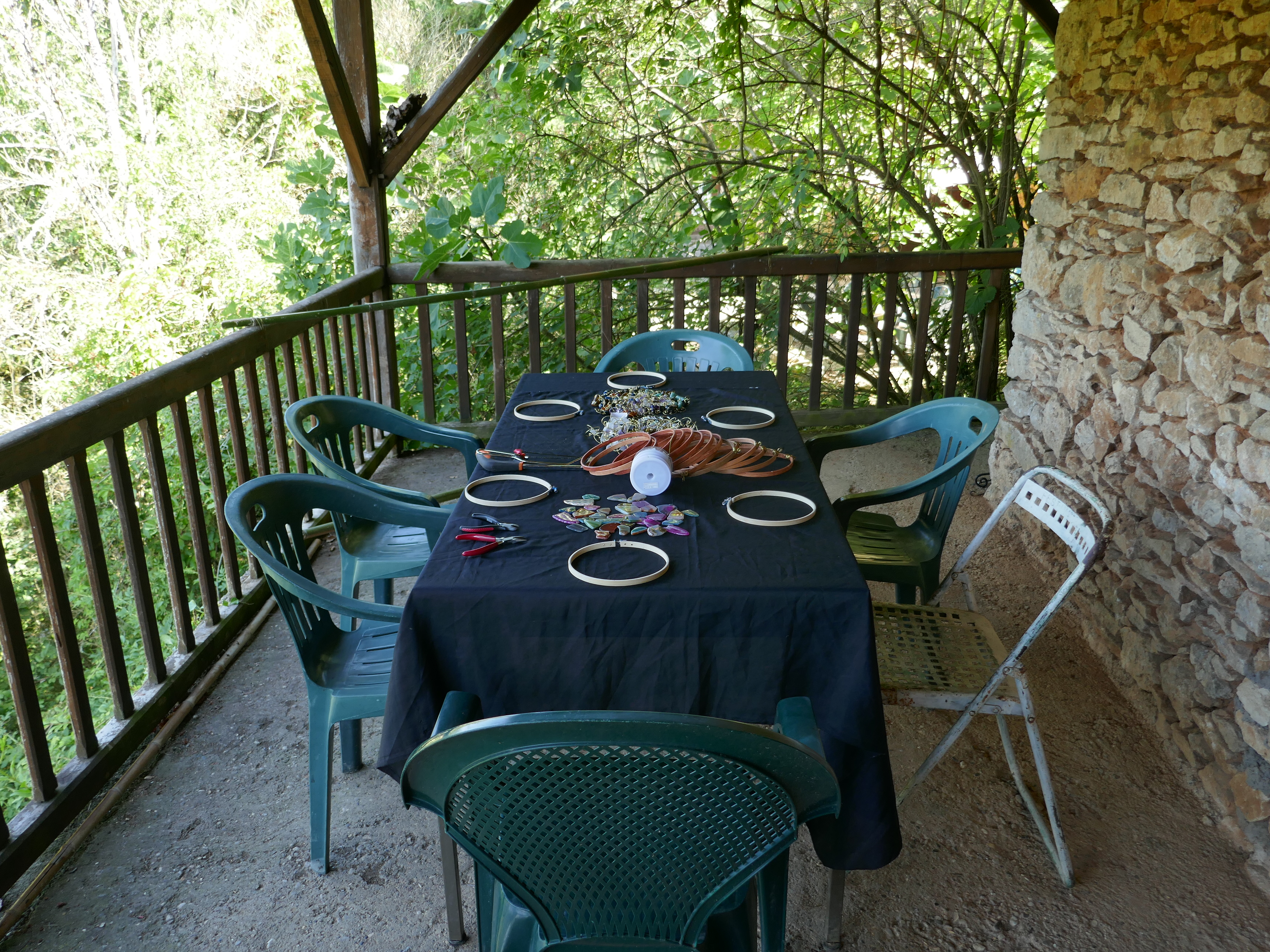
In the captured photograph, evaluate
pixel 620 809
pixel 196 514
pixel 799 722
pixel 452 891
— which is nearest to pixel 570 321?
pixel 196 514

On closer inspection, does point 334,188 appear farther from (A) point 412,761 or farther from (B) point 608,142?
(A) point 412,761

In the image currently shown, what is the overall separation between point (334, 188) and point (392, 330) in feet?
5.08

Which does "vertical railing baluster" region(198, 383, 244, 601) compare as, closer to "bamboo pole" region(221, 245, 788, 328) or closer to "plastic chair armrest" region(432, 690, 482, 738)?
"bamboo pole" region(221, 245, 788, 328)

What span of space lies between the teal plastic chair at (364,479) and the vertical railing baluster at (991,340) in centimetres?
303

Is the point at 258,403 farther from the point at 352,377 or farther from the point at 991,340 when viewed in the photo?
the point at 991,340

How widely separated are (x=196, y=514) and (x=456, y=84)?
93.5 inches

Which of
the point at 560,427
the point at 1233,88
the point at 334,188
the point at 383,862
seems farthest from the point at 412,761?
the point at 334,188

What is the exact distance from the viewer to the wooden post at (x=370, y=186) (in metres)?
3.96

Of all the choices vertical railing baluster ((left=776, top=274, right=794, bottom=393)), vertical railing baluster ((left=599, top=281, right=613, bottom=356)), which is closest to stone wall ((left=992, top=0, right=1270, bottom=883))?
vertical railing baluster ((left=776, top=274, right=794, bottom=393))

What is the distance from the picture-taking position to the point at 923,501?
2680 mm

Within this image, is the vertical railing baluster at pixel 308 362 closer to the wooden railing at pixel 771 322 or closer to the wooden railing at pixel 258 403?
the wooden railing at pixel 258 403

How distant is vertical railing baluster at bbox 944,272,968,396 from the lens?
4.68 metres

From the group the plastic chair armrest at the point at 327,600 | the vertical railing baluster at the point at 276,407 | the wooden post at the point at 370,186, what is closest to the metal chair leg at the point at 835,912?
the plastic chair armrest at the point at 327,600

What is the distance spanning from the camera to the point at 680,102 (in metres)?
6.36
